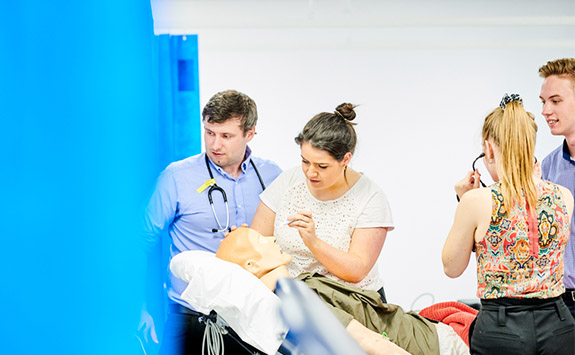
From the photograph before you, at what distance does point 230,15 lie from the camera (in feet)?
10.7

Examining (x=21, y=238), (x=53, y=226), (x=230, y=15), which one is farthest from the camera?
(x=230, y=15)

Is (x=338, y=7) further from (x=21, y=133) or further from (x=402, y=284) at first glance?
(x=21, y=133)

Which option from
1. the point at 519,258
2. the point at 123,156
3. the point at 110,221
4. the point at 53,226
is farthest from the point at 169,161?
the point at 519,258

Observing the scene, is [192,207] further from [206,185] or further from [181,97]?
[181,97]

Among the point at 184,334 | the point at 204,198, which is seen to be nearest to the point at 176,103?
the point at 204,198

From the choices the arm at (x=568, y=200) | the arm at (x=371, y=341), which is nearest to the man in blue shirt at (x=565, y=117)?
the arm at (x=568, y=200)

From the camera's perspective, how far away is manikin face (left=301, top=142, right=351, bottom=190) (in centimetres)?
218

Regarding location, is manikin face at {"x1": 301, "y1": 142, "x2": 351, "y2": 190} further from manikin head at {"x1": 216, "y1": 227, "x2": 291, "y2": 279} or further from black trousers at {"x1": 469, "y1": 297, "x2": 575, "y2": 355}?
black trousers at {"x1": 469, "y1": 297, "x2": 575, "y2": 355}

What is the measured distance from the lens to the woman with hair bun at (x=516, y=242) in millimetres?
1884

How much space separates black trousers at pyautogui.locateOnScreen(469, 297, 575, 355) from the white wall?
165 cm

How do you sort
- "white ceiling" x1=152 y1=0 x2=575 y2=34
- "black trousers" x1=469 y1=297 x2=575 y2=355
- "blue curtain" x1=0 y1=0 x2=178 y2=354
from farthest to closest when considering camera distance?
1. "white ceiling" x1=152 y1=0 x2=575 y2=34
2. "black trousers" x1=469 y1=297 x2=575 y2=355
3. "blue curtain" x1=0 y1=0 x2=178 y2=354

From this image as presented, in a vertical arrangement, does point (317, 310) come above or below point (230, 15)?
below

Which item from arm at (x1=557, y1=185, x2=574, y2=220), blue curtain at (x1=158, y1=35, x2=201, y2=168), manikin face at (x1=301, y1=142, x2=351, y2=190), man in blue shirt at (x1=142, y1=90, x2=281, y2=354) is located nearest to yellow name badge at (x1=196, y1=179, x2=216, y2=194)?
man in blue shirt at (x1=142, y1=90, x2=281, y2=354)

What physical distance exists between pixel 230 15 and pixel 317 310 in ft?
8.43
